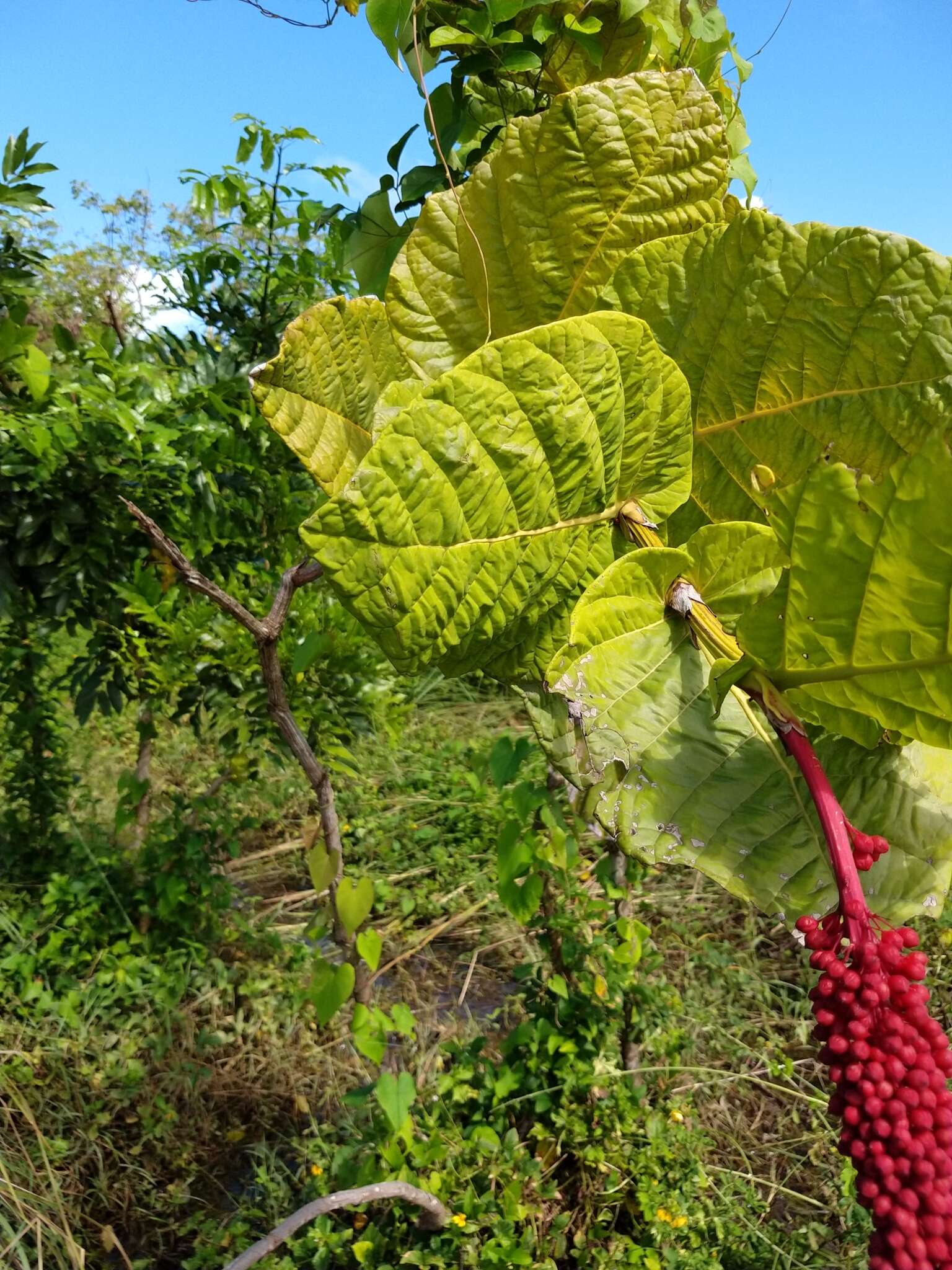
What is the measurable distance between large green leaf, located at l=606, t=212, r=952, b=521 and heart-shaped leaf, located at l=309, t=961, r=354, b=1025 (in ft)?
3.20

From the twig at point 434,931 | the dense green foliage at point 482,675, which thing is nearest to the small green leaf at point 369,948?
the dense green foliage at point 482,675

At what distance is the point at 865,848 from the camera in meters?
0.26

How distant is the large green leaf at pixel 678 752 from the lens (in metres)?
0.26

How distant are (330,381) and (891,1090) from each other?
0.30 metres

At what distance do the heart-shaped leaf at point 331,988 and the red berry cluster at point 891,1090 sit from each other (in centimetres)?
96

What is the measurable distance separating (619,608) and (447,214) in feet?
0.56

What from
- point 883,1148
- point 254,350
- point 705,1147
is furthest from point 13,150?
point 705,1147

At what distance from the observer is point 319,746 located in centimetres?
165

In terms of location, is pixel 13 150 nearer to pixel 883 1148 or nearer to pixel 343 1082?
pixel 883 1148

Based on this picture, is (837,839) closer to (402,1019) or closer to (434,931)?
(402,1019)

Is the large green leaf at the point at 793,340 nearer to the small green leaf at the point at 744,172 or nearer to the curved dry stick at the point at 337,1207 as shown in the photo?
the small green leaf at the point at 744,172

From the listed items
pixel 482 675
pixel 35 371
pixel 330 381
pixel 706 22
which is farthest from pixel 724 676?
pixel 35 371

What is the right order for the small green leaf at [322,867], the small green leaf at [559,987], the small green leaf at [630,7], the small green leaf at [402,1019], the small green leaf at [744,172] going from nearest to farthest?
the small green leaf at [630,7]
the small green leaf at [744,172]
the small green leaf at [322,867]
the small green leaf at [402,1019]
the small green leaf at [559,987]

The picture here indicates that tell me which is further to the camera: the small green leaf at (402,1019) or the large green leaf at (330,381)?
the small green leaf at (402,1019)
